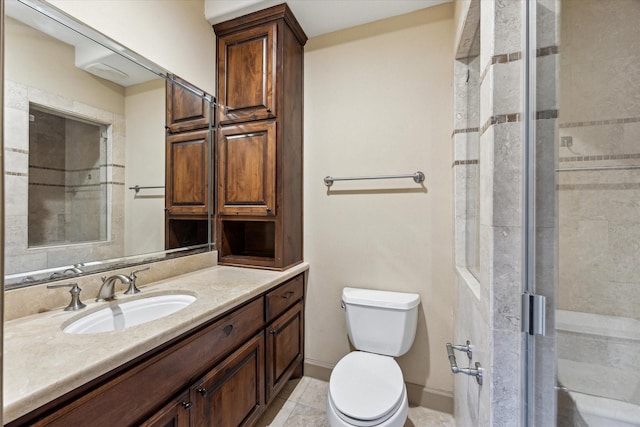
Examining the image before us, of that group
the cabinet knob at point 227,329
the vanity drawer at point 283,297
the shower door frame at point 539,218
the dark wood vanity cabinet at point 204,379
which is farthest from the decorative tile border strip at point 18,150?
the shower door frame at point 539,218

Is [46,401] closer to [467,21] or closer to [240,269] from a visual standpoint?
[240,269]

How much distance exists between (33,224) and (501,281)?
1.61 m

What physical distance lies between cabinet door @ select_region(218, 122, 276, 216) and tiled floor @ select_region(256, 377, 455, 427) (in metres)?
1.18

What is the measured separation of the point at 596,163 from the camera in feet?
2.42

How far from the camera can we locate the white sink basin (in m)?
1.00

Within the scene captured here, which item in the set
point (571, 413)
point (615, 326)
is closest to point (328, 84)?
point (615, 326)

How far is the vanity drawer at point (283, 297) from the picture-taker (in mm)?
1467

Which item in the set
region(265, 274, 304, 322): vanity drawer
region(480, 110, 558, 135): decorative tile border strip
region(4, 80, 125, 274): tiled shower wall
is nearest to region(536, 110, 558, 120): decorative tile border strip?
region(480, 110, 558, 135): decorative tile border strip

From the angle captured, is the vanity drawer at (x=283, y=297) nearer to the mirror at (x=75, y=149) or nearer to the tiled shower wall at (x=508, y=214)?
the mirror at (x=75, y=149)

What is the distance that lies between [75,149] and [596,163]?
1.83m

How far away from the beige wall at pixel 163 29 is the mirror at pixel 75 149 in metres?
0.06

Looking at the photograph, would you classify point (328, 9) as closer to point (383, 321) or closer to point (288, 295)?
point (288, 295)

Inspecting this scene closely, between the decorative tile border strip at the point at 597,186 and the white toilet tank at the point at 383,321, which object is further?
the white toilet tank at the point at 383,321

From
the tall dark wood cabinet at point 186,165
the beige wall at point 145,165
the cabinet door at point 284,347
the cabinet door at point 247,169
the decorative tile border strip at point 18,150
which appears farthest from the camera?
the cabinet door at point 247,169
